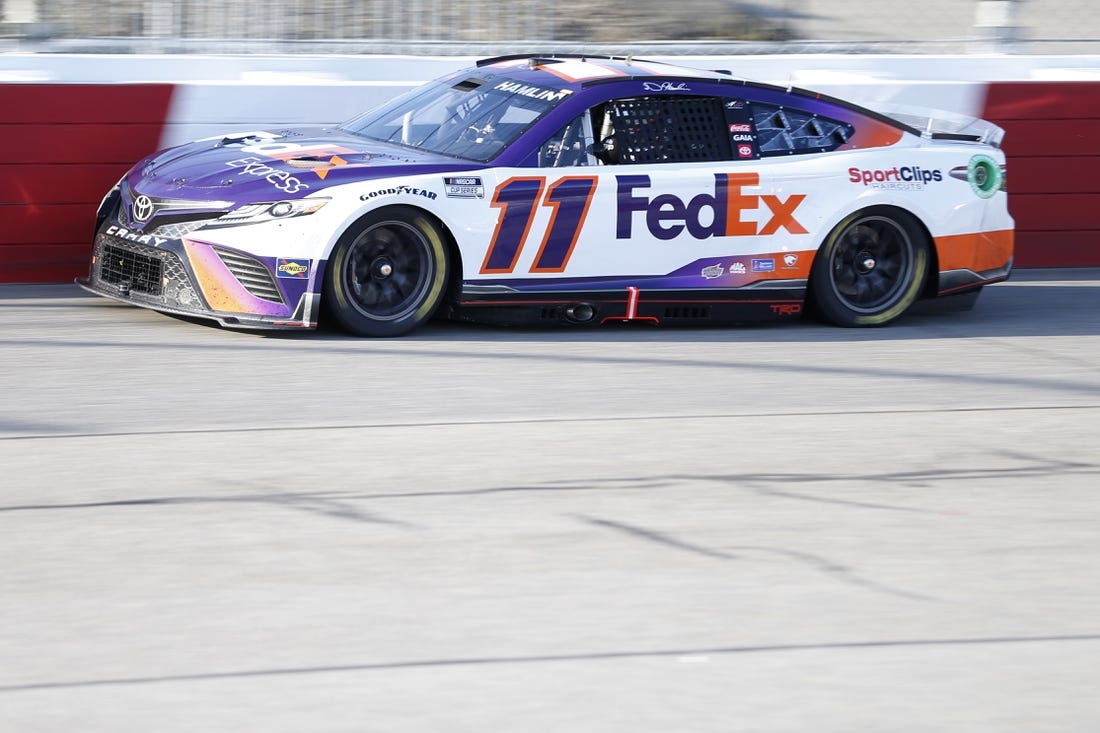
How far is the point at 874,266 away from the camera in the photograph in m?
8.50

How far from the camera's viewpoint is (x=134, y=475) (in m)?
5.27

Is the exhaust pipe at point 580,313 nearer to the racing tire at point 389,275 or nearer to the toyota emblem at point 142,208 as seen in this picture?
the racing tire at point 389,275

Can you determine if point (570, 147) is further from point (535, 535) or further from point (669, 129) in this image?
point (535, 535)

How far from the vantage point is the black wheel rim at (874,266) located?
331 inches

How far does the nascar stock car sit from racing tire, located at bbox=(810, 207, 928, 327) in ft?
0.04

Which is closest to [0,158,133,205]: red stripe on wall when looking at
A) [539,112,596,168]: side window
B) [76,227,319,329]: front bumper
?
[76,227,319,329]: front bumper

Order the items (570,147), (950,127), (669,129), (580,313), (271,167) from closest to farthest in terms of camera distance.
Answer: (271,167) → (570,147) → (580,313) → (669,129) → (950,127)

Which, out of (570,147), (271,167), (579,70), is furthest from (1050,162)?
(271,167)

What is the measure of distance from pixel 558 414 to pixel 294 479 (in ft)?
4.61

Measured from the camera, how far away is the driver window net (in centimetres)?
786

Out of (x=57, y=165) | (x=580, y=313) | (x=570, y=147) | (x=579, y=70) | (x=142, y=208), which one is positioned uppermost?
(x=579, y=70)

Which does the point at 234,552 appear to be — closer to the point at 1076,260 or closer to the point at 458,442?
the point at 458,442

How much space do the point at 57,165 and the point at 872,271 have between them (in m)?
4.57

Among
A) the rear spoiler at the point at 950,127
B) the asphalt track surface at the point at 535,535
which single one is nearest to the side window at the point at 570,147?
the asphalt track surface at the point at 535,535
